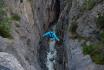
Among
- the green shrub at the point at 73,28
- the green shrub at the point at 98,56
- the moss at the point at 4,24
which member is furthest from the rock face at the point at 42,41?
the moss at the point at 4,24

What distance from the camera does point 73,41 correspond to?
2133 centimetres

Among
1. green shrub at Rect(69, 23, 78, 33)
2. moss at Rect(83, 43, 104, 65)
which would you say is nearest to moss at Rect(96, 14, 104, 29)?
moss at Rect(83, 43, 104, 65)

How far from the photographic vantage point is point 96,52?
58.3 feet

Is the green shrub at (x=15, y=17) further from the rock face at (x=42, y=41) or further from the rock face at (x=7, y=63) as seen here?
the rock face at (x=7, y=63)

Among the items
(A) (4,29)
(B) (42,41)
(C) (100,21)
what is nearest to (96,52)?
(C) (100,21)

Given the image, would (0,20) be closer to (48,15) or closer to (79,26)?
(79,26)

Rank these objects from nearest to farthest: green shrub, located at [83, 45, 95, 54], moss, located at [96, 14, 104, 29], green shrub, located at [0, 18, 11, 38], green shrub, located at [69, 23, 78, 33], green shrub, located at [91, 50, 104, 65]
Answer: green shrub, located at [91, 50, 104, 65]
green shrub, located at [83, 45, 95, 54]
green shrub, located at [0, 18, 11, 38]
moss, located at [96, 14, 104, 29]
green shrub, located at [69, 23, 78, 33]

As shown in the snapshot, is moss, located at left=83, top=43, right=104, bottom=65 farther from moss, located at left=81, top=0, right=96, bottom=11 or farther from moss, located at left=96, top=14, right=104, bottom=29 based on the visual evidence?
moss, located at left=81, top=0, right=96, bottom=11

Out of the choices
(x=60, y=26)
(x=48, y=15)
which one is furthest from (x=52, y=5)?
(x=60, y=26)

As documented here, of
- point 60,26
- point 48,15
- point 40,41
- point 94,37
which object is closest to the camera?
point 94,37

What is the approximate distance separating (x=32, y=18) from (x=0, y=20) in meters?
8.28

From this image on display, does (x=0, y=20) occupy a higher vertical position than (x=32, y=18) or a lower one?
higher

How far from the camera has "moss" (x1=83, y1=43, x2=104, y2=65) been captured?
666 inches

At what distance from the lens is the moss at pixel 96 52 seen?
1691cm
